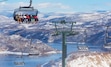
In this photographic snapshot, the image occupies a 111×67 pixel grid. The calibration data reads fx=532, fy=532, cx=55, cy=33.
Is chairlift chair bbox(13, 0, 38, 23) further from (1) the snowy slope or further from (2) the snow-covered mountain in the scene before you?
(2) the snow-covered mountain

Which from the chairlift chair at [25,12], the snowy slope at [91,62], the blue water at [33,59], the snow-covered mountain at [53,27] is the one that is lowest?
the snow-covered mountain at [53,27]

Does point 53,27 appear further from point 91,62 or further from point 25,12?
point 25,12

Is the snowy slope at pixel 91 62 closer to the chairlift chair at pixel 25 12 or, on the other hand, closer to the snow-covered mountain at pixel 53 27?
the chairlift chair at pixel 25 12

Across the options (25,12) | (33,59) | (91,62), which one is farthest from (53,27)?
(25,12)

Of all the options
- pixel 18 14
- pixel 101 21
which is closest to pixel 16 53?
pixel 101 21

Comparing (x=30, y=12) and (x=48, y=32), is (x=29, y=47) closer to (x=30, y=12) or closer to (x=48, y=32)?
(x=48, y=32)

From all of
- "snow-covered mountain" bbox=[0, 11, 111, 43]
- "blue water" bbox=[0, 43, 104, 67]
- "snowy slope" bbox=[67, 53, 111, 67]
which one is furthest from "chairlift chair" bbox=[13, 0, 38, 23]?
"snow-covered mountain" bbox=[0, 11, 111, 43]

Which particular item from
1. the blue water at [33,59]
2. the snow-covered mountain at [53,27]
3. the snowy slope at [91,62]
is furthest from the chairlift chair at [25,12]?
the snow-covered mountain at [53,27]

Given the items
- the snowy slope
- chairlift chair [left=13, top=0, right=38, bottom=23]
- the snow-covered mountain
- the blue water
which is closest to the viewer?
chairlift chair [left=13, top=0, right=38, bottom=23]

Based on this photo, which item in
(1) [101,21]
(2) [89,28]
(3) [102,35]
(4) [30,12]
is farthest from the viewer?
(1) [101,21]

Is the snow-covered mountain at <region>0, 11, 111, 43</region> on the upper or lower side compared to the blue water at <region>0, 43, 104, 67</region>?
lower

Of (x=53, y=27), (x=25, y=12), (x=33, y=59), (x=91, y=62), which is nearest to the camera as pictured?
(x=25, y=12)
